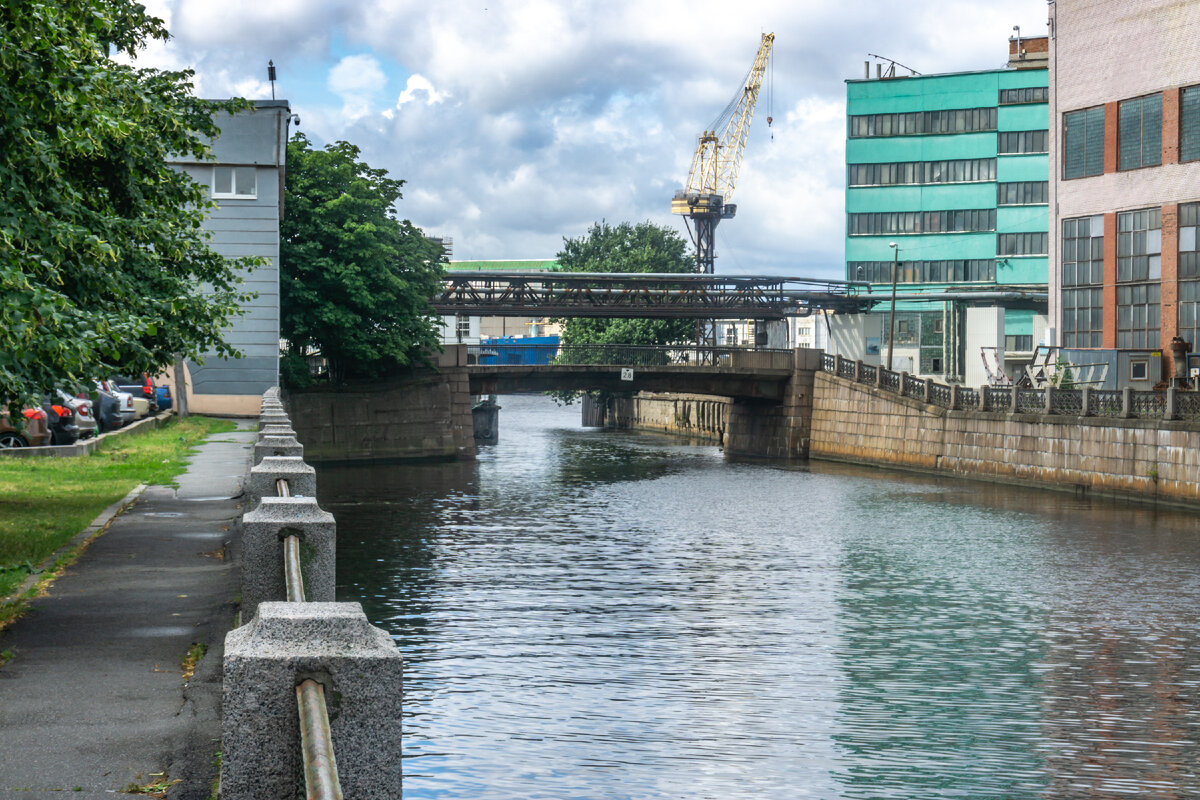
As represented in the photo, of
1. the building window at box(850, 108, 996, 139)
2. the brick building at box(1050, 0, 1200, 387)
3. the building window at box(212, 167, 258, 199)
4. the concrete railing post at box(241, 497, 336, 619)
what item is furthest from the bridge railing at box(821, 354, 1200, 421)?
the concrete railing post at box(241, 497, 336, 619)

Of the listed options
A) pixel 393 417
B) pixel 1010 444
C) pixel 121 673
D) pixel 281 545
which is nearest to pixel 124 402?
pixel 393 417

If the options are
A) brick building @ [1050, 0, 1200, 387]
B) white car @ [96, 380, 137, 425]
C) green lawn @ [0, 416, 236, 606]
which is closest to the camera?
green lawn @ [0, 416, 236, 606]

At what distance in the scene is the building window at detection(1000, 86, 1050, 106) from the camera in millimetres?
97562

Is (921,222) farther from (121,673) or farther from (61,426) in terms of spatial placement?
(121,673)

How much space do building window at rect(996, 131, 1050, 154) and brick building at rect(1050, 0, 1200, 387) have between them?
123 ft

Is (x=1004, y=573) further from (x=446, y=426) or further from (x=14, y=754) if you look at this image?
(x=446, y=426)

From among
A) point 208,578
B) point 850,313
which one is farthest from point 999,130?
point 208,578

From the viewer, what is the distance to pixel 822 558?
1238 inches

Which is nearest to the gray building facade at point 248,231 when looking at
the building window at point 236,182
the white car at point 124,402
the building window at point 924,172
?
the building window at point 236,182

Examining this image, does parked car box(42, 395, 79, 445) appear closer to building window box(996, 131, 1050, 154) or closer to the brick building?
the brick building

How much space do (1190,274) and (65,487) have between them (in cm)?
4566

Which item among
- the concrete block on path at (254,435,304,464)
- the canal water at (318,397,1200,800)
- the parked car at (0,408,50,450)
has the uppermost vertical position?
the concrete block on path at (254,435,304,464)

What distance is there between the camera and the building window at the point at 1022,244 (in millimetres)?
97750

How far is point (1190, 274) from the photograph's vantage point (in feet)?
182
